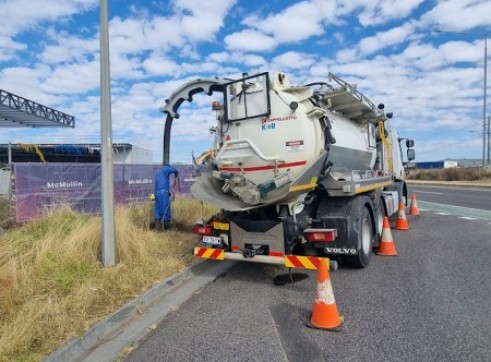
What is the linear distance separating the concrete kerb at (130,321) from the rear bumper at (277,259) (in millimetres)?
395

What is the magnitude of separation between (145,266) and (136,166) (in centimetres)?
831

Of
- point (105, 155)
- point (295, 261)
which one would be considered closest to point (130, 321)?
point (295, 261)

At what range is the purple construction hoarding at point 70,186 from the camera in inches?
413

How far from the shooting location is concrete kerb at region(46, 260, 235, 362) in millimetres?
3932

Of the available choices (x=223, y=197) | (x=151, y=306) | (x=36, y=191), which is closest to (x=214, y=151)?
(x=223, y=197)

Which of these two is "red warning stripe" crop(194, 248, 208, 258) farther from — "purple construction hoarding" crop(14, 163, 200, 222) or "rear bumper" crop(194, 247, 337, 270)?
"purple construction hoarding" crop(14, 163, 200, 222)

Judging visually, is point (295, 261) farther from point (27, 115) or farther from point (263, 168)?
point (27, 115)

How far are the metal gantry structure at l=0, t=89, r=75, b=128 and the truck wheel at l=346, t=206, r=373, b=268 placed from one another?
A: 79.3 ft

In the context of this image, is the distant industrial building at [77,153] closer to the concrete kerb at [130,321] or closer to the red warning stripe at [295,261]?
the concrete kerb at [130,321]

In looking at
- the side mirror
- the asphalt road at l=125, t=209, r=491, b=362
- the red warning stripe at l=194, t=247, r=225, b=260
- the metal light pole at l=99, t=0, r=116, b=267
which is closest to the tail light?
the asphalt road at l=125, t=209, r=491, b=362

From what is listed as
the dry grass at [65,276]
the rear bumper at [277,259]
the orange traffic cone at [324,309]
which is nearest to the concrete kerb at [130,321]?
the dry grass at [65,276]

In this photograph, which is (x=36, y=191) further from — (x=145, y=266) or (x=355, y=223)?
(x=355, y=223)

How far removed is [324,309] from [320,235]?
1.67 metres

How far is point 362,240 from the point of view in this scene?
265 inches
